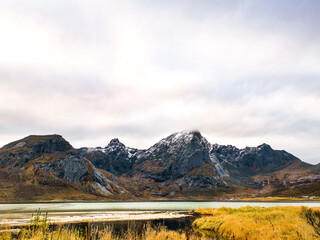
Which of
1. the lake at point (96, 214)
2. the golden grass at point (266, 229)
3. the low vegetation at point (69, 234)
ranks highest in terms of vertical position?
the low vegetation at point (69, 234)

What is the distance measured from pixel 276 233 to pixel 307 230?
298cm

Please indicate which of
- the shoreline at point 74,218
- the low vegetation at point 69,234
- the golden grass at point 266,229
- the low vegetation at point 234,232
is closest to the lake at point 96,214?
the shoreline at point 74,218

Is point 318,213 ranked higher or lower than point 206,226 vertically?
higher

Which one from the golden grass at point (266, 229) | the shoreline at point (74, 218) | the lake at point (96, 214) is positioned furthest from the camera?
the lake at point (96, 214)

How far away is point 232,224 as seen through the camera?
31.8m

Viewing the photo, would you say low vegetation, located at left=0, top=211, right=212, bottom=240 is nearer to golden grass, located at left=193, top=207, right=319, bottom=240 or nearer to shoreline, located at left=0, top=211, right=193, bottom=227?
golden grass, located at left=193, top=207, right=319, bottom=240

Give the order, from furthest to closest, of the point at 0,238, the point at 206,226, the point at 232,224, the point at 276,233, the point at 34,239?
the point at 206,226 < the point at 232,224 < the point at 276,233 < the point at 0,238 < the point at 34,239

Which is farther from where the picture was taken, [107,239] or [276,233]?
[276,233]

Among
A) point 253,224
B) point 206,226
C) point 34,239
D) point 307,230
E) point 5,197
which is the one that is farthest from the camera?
point 5,197

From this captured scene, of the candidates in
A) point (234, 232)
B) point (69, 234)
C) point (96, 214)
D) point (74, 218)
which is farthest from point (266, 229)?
point (96, 214)

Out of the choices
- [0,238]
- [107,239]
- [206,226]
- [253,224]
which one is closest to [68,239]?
[107,239]

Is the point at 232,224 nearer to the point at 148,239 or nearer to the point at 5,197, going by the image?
the point at 148,239

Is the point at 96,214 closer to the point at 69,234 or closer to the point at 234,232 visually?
the point at 234,232

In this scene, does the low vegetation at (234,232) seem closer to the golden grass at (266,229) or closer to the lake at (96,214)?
the golden grass at (266,229)
